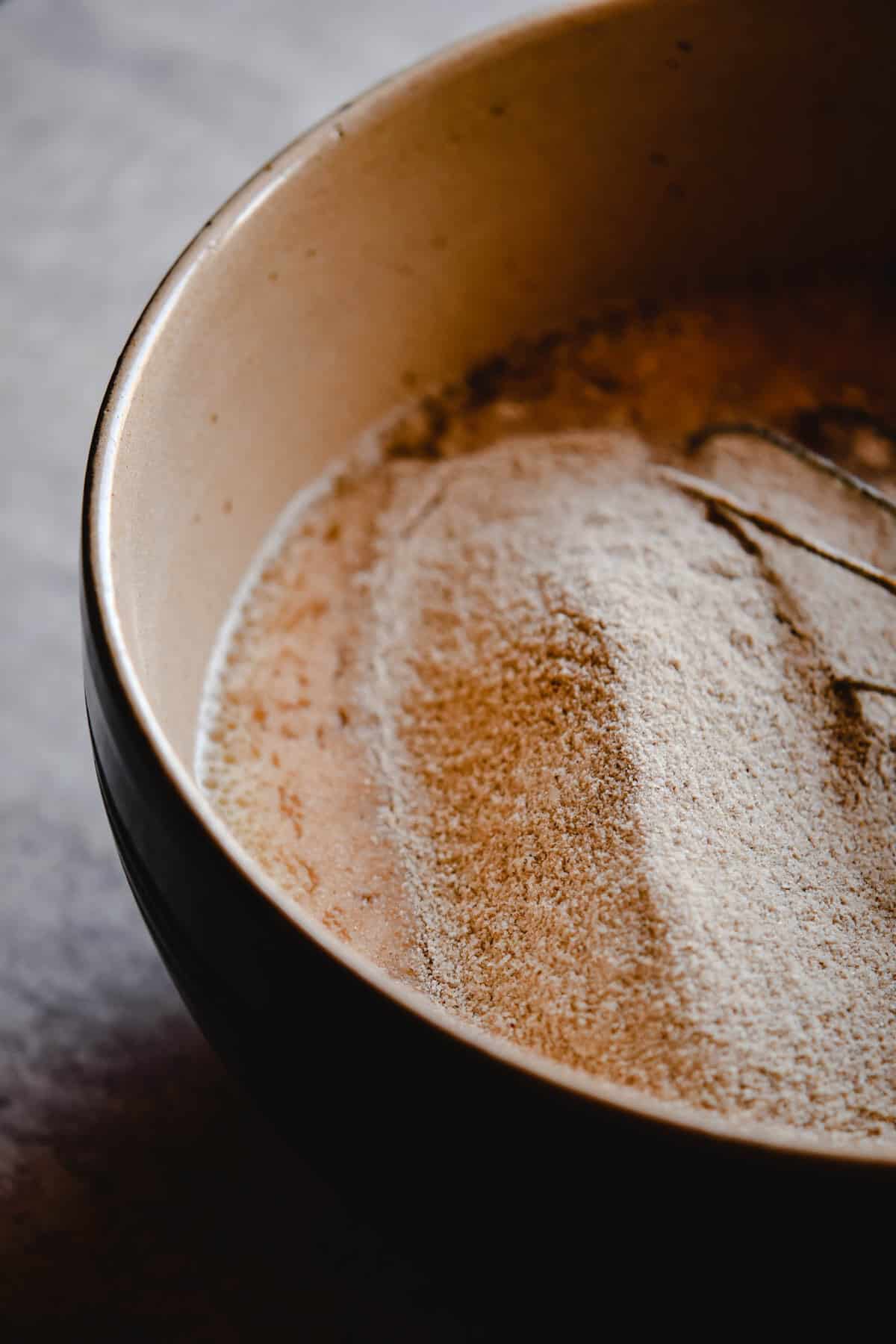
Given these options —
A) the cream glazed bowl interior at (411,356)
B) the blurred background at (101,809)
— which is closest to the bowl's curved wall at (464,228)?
the cream glazed bowl interior at (411,356)

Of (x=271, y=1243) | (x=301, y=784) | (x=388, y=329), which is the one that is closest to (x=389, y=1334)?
(x=271, y=1243)

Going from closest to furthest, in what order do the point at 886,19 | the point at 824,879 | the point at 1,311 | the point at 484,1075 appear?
the point at 484,1075
the point at 824,879
the point at 886,19
the point at 1,311

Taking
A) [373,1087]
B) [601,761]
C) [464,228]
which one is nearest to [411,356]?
A: [464,228]

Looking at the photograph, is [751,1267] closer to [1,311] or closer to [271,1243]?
[271,1243]

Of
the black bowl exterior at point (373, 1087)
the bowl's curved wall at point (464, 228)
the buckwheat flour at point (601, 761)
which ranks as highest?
the bowl's curved wall at point (464, 228)

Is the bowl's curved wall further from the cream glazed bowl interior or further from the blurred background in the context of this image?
the blurred background

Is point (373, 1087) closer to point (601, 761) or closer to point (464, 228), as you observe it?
point (601, 761)

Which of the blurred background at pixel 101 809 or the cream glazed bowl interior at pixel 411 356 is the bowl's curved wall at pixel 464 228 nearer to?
the cream glazed bowl interior at pixel 411 356
